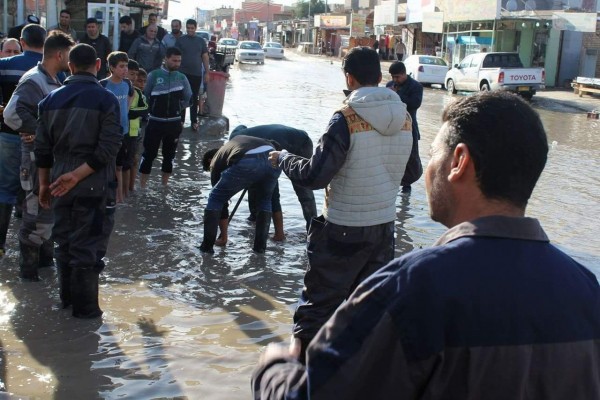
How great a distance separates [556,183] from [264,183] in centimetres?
620

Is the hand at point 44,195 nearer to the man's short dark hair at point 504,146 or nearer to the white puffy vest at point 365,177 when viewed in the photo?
the white puffy vest at point 365,177

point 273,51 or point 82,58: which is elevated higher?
point 273,51

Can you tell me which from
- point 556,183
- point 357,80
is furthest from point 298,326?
point 556,183

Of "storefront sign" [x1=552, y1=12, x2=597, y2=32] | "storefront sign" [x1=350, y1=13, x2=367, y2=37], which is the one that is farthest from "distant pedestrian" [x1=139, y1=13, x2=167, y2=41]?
"storefront sign" [x1=350, y1=13, x2=367, y2=37]

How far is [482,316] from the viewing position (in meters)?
1.44

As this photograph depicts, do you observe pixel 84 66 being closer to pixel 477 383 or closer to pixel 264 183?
pixel 264 183

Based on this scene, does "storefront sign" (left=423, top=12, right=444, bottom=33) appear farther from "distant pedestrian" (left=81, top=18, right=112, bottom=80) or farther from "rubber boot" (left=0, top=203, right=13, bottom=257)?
"rubber boot" (left=0, top=203, right=13, bottom=257)

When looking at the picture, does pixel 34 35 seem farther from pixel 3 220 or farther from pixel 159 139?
pixel 159 139

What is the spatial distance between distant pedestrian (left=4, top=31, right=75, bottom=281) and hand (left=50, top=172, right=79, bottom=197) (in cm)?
81

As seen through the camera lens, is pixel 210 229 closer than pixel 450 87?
Yes

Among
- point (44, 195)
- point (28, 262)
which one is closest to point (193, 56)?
point (28, 262)

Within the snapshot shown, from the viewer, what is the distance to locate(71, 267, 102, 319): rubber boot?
4.89 meters

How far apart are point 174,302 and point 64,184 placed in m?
1.26

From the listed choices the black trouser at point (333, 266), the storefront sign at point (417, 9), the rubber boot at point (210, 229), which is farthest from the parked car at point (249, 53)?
the black trouser at point (333, 266)
